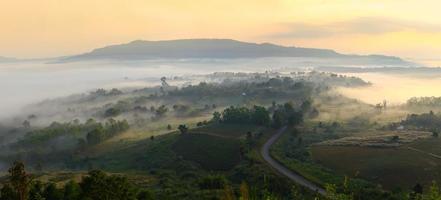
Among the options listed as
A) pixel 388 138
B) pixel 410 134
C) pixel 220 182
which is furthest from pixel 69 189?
pixel 410 134

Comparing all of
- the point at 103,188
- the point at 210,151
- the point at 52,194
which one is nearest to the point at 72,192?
the point at 52,194

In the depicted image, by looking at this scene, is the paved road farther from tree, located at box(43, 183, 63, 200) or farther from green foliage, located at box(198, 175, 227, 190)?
tree, located at box(43, 183, 63, 200)

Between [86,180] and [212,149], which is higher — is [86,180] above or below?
above

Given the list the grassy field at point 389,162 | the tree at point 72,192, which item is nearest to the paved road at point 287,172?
the grassy field at point 389,162

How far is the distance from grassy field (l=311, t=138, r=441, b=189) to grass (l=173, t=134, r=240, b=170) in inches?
1138

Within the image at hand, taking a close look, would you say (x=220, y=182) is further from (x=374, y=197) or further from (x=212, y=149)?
(x=212, y=149)

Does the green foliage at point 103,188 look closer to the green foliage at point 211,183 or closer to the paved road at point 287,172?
the green foliage at point 211,183

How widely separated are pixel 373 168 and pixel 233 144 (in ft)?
183

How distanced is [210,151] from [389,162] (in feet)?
212

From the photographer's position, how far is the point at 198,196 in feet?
347

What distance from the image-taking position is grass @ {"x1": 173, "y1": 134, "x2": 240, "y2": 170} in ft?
555

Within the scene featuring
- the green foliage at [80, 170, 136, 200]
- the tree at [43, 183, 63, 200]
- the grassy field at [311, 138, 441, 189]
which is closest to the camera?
the green foliage at [80, 170, 136, 200]

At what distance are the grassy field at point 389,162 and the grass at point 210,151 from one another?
28.9 meters

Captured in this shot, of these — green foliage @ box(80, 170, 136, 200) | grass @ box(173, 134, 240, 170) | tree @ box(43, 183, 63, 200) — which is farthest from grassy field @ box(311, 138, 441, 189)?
tree @ box(43, 183, 63, 200)
